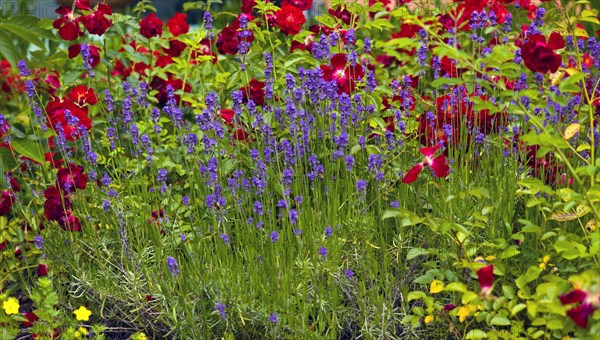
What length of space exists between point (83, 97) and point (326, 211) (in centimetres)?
127

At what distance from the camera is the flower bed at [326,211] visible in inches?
104

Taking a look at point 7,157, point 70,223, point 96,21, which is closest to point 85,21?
point 96,21

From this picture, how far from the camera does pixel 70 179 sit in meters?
3.24

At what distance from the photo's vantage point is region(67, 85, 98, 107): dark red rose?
12.1 ft

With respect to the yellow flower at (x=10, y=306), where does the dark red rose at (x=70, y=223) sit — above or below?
above

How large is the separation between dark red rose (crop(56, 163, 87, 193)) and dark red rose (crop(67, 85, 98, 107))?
486 millimetres

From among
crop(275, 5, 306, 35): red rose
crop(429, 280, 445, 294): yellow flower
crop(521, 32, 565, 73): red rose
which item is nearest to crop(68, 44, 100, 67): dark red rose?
crop(275, 5, 306, 35): red rose

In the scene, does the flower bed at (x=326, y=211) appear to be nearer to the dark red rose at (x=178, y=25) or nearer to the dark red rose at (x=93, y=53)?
the dark red rose at (x=93, y=53)

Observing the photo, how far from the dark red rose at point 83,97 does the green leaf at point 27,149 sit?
0.39 metres

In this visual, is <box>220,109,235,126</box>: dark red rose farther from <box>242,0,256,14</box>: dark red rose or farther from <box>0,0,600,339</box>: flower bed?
<box>242,0,256,14</box>: dark red rose

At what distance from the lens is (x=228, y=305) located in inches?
109

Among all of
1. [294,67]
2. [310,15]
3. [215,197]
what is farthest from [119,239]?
[310,15]

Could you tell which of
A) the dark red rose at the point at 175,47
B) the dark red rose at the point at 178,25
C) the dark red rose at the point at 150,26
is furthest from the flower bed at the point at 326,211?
the dark red rose at the point at 178,25

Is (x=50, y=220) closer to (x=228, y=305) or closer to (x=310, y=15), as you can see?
(x=228, y=305)
